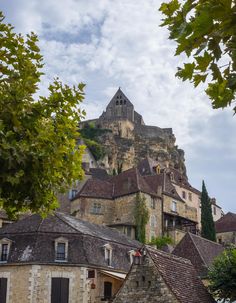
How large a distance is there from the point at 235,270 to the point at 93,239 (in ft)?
47.0

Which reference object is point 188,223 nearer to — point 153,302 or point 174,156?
point 174,156

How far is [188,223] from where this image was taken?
7031 centimetres

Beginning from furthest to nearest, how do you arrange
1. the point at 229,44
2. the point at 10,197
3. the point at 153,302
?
the point at 153,302, the point at 10,197, the point at 229,44

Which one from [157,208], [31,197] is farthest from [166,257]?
[157,208]

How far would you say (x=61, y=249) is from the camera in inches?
1422

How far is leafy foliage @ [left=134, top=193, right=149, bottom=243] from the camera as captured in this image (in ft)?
199

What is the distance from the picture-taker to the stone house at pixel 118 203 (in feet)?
210

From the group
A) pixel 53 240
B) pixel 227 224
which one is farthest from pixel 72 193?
pixel 53 240

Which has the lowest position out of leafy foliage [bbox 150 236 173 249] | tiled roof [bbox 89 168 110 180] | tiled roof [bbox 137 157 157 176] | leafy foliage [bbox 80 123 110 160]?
leafy foliage [bbox 150 236 173 249]

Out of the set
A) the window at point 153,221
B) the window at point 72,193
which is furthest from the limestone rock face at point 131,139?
the window at point 153,221

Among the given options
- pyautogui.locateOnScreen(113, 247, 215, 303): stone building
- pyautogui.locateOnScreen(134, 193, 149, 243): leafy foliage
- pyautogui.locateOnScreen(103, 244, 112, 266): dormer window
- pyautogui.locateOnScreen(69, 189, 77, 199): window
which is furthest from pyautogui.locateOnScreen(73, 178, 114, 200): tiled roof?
pyautogui.locateOnScreen(113, 247, 215, 303): stone building

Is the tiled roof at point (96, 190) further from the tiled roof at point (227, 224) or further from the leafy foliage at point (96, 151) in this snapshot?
the leafy foliage at point (96, 151)

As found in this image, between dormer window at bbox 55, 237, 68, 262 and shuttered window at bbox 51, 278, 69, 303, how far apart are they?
137 centimetres

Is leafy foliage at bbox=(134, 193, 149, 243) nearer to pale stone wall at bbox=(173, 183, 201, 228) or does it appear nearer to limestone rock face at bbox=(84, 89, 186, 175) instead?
pale stone wall at bbox=(173, 183, 201, 228)
